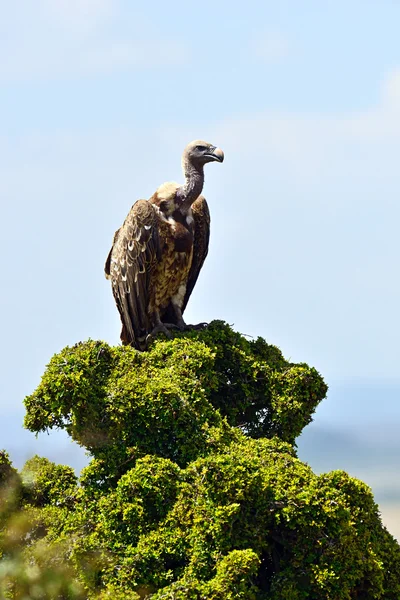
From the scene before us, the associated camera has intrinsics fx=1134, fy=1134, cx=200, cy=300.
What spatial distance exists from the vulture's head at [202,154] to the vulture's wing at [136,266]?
2.83ft

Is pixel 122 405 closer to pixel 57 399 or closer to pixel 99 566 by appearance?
pixel 57 399

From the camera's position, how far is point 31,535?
42.7ft

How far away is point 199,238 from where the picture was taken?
15.8 metres

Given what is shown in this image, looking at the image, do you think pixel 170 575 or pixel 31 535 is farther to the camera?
pixel 31 535

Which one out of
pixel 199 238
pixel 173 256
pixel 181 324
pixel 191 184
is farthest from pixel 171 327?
pixel 191 184

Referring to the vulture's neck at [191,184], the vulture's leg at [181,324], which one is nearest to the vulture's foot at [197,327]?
the vulture's leg at [181,324]

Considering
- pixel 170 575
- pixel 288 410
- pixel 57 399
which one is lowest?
pixel 170 575

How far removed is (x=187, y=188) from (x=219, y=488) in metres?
5.11

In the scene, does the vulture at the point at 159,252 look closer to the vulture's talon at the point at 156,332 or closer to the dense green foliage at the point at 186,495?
the vulture's talon at the point at 156,332

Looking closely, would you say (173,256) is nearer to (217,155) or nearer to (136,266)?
(136,266)

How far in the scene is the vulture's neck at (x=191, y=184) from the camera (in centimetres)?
1527

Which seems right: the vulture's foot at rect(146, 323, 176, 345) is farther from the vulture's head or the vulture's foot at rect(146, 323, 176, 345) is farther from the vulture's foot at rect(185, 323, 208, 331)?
the vulture's head

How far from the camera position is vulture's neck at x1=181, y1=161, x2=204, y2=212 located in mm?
15266

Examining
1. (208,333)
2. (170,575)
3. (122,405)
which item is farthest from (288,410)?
(170,575)
